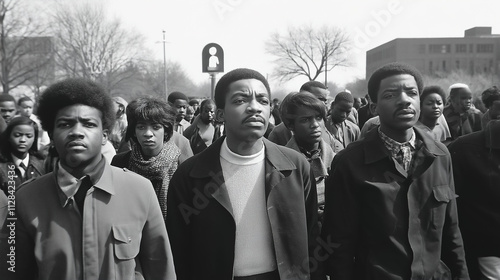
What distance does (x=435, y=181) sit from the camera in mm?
2760

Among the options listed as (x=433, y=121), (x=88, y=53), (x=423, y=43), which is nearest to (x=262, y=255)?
(x=433, y=121)

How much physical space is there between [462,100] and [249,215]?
530cm

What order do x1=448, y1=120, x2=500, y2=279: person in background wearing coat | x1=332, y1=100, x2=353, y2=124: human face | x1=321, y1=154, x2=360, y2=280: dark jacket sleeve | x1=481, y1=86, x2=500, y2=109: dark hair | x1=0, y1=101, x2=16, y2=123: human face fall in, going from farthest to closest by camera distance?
x1=481, y1=86, x2=500, y2=109: dark hair < x1=0, y1=101, x2=16, y2=123: human face < x1=332, y1=100, x2=353, y2=124: human face < x1=448, y1=120, x2=500, y2=279: person in background wearing coat < x1=321, y1=154, x2=360, y2=280: dark jacket sleeve

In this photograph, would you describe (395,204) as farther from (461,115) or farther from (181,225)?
(461,115)

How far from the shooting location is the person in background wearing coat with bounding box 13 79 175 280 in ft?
7.14

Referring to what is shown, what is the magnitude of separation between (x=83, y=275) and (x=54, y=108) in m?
0.85

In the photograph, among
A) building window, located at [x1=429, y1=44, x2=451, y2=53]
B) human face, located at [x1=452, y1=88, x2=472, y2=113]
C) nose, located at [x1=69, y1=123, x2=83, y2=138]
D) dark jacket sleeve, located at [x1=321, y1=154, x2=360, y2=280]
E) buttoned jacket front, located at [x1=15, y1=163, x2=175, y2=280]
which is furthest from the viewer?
building window, located at [x1=429, y1=44, x2=451, y2=53]

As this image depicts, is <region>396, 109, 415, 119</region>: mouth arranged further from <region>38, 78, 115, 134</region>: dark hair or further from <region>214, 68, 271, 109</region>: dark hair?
<region>38, 78, 115, 134</region>: dark hair

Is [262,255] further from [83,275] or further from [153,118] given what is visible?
A: [153,118]

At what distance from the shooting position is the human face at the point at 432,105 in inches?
206

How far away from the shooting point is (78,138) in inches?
89.5

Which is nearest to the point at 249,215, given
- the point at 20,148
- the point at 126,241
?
the point at 126,241

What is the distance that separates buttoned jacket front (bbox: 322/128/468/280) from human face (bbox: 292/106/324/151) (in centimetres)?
128

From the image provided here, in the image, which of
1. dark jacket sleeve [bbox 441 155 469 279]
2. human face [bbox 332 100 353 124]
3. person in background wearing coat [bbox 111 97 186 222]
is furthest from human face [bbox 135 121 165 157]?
human face [bbox 332 100 353 124]
